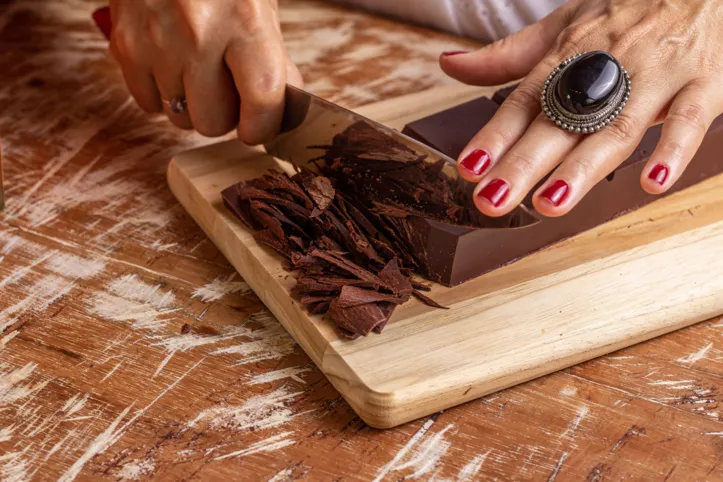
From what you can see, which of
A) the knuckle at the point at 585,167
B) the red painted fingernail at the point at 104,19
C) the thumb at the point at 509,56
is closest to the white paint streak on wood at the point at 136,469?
the knuckle at the point at 585,167

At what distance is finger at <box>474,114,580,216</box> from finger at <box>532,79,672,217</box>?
0.03 m

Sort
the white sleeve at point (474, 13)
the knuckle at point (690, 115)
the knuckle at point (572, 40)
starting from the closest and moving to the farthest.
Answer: the knuckle at point (690, 115)
the knuckle at point (572, 40)
the white sleeve at point (474, 13)

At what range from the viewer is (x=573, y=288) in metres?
1.85

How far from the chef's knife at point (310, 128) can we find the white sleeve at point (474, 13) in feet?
3.67

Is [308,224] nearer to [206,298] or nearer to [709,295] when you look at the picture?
[206,298]

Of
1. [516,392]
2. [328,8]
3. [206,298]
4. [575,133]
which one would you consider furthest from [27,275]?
[328,8]

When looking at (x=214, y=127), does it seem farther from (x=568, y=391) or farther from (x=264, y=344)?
(x=568, y=391)

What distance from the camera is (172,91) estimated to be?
2287mm

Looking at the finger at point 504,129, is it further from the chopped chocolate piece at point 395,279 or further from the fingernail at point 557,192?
the chopped chocolate piece at point 395,279

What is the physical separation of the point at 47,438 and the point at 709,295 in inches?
54.5

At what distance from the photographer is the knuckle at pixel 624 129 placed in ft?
6.03

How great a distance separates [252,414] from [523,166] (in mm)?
756

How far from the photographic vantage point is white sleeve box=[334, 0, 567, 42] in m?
3.05

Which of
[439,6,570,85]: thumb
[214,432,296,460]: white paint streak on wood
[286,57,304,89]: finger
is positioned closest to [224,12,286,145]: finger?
[286,57,304,89]: finger
